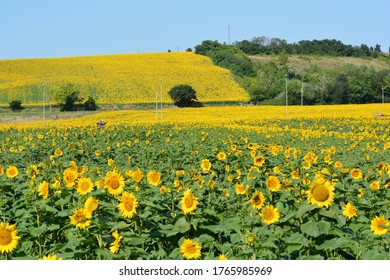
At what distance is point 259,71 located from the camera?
8238 cm

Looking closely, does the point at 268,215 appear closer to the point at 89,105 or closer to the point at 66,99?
the point at 89,105

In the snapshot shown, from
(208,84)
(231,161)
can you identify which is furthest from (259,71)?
(231,161)

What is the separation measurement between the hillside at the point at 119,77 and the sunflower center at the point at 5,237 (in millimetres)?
59476

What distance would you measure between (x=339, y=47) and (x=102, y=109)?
243 ft

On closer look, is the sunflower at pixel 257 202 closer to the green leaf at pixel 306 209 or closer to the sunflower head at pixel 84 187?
the green leaf at pixel 306 209

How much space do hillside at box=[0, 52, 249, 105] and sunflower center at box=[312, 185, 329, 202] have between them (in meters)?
59.8

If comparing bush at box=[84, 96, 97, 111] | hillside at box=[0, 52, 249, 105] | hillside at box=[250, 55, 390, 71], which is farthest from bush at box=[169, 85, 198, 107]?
hillside at box=[250, 55, 390, 71]

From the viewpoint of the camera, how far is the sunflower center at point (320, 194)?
12.1 feet

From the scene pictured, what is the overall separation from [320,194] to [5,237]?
77.7 inches

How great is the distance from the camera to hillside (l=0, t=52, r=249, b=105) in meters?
69.0

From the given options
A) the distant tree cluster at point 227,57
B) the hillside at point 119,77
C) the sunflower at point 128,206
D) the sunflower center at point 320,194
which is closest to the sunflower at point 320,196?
the sunflower center at point 320,194

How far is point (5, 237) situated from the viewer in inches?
141

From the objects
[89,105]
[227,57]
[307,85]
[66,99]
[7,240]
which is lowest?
[7,240]

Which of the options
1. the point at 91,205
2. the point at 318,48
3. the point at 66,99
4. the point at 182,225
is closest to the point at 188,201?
the point at 182,225
